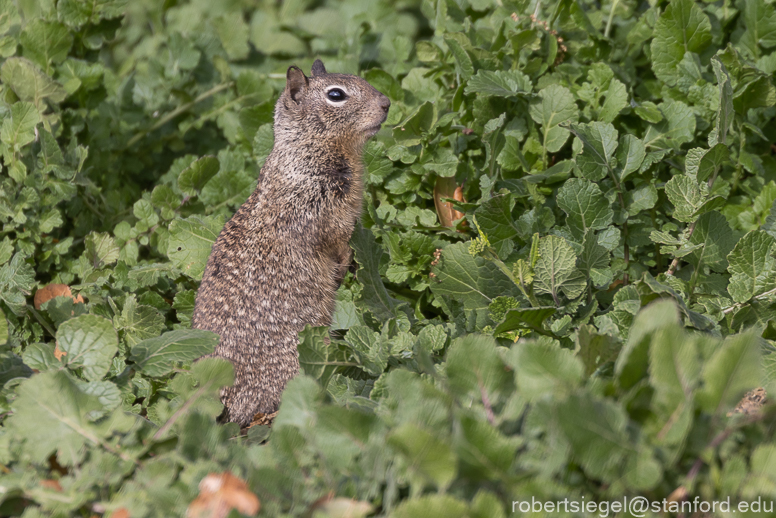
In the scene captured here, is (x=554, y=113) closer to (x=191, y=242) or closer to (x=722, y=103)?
(x=722, y=103)

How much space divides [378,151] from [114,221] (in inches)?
73.6

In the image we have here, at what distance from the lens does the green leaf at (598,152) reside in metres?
3.42

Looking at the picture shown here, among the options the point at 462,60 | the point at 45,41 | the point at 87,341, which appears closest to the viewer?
the point at 87,341

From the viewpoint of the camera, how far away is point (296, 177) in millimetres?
3973

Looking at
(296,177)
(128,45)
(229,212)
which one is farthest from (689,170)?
(128,45)

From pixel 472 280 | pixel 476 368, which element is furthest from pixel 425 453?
pixel 472 280

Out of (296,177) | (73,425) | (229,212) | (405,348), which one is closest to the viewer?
(73,425)

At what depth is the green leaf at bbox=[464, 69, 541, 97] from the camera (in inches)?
144

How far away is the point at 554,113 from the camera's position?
3.74m

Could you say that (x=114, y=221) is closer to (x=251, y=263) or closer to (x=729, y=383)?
(x=251, y=263)

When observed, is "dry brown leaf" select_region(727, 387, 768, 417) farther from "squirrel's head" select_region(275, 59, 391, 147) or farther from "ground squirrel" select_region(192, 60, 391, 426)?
"squirrel's head" select_region(275, 59, 391, 147)

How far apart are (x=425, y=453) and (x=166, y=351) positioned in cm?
124

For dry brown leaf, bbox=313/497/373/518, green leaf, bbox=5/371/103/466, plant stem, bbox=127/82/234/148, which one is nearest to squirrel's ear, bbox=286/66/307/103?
plant stem, bbox=127/82/234/148

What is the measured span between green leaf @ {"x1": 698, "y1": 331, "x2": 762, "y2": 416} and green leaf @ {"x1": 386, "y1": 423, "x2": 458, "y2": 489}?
1.92 feet
